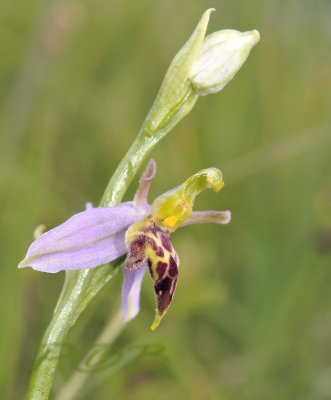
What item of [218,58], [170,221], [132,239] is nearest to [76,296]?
[132,239]

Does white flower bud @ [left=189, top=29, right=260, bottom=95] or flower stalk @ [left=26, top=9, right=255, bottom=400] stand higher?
white flower bud @ [left=189, top=29, right=260, bottom=95]

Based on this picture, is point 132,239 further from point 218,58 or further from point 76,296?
point 218,58

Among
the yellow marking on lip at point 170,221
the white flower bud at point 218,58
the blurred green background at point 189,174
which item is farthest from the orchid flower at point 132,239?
the blurred green background at point 189,174

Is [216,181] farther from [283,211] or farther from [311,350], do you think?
[283,211]

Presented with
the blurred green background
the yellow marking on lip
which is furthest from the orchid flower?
the blurred green background

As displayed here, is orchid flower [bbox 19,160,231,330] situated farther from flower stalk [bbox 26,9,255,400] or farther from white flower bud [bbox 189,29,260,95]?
white flower bud [bbox 189,29,260,95]

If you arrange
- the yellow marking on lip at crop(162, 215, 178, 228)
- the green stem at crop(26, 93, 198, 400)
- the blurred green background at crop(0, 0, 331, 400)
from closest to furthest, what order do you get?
the green stem at crop(26, 93, 198, 400) < the yellow marking on lip at crop(162, 215, 178, 228) < the blurred green background at crop(0, 0, 331, 400)
